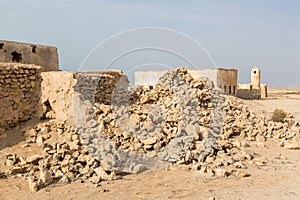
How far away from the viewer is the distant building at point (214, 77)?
20164mm

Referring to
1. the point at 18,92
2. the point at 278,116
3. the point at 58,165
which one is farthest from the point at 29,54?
the point at 278,116

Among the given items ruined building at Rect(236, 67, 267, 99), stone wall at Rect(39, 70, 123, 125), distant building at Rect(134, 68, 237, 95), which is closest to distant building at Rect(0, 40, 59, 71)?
stone wall at Rect(39, 70, 123, 125)

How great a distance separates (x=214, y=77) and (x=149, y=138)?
14489mm

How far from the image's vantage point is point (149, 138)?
21.5 ft

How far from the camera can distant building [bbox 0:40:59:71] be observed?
1308 centimetres

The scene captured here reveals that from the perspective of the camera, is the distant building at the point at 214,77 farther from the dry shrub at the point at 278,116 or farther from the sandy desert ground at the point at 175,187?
the sandy desert ground at the point at 175,187

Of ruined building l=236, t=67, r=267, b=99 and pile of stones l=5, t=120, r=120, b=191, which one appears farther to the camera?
ruined building l=236, t=67, r=267, b=99

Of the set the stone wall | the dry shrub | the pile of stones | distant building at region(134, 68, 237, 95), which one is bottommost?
the pile of stones

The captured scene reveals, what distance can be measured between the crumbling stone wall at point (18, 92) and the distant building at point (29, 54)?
22.1 feet

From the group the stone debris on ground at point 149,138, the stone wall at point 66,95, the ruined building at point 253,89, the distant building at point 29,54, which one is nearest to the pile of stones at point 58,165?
the stone debris on ground at point 149,138

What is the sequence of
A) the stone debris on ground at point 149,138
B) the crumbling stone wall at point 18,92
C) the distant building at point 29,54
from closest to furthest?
the stone debris on ground at point 149,138 → the crumbling stone wall at point 18,92 → the distant building at point 29,54

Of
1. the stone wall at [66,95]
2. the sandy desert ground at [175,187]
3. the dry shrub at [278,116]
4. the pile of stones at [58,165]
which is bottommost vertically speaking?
the sandy desert ground at [175,187]

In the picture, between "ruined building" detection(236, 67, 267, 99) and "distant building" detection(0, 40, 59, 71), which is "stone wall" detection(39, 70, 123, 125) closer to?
"distant building" detection(0, 40, 59, 71)

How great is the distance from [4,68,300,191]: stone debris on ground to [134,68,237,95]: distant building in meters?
10.5
